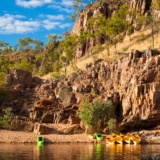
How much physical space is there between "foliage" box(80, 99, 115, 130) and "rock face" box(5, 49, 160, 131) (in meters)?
3.52

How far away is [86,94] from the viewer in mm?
85875

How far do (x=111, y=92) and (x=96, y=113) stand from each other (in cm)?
941

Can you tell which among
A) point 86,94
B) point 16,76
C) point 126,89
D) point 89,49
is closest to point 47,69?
point 89,49

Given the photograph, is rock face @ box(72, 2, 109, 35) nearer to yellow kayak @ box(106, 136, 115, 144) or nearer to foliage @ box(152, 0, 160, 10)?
foliage @ box(152, 0, 160, 10)

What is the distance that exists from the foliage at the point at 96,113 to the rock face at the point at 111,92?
3523mm

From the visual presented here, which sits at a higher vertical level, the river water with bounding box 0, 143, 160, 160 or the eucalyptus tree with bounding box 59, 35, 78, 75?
the eucalyptus tree with bounding box 59, 35, 78, 75

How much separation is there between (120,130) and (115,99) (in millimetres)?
7621

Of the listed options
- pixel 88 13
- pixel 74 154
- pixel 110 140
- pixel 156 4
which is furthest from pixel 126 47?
pixel 74 154

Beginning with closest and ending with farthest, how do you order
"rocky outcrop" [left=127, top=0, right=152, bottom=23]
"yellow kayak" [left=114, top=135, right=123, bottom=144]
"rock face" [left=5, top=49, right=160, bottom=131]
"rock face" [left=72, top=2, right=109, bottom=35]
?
"yellow kayak" [left=114, top=135, right=123, bottom=144] < "rock face" [left=5, top=49, right=160, bottom=131] < "rocky outcrop" [left=127, top=0, right=152, bottom=23] < "rock face" [left=72, top=2, right=109, bottom=35]

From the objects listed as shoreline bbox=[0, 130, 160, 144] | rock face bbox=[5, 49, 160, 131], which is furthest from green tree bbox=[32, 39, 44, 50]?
shoreline bbox=[0, 130, 160, 144]

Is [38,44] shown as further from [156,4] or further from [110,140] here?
[110,140]

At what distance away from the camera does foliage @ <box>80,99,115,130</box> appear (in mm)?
71938

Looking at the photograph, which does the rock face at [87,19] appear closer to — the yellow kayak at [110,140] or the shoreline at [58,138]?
the shoreline at [58,138]

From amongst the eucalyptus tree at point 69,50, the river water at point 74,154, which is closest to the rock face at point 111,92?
the river water at point 74,154
